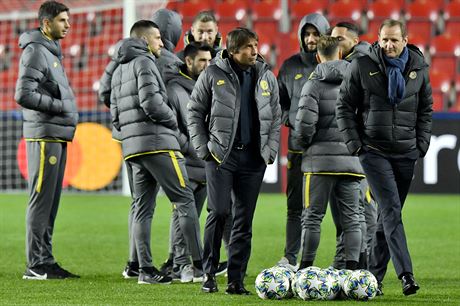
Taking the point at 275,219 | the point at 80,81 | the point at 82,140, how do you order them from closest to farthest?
the point at 275,219 → the point at 82,140 → the point at 80,81

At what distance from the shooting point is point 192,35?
31.8 feet

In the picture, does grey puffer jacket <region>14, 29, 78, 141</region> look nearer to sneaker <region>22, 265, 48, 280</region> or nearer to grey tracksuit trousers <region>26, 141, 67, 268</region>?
grey tracksuit trousers <region>26, 141, 67, 268</region>

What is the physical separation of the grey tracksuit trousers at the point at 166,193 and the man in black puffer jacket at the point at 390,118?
1405 mm

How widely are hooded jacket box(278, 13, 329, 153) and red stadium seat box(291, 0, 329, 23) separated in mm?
11673

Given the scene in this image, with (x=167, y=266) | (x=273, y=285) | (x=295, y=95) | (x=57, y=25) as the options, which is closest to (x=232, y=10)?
(x=295, y=95)

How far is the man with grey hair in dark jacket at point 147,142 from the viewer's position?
27.8ft

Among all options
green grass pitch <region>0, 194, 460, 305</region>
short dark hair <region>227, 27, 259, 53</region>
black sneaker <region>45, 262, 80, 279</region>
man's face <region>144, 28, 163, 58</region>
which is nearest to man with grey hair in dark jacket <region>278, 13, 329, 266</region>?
green grass pitch <region>0, 194, 460, 305</region>

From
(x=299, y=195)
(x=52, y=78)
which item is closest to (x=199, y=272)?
(x=299, y=195)

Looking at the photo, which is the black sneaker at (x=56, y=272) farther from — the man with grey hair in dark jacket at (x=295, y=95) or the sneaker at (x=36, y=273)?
the man with grey hair in dark jacket at (x=295, y=95)

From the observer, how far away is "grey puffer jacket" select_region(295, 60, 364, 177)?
8.42 meters

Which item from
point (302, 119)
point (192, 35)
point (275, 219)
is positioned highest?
point (192, 35)

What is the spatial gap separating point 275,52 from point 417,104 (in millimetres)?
13089

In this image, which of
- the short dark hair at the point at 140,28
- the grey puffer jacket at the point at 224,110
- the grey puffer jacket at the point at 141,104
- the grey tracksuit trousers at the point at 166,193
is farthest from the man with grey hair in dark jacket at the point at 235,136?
the short dark hair at the point at 140,28

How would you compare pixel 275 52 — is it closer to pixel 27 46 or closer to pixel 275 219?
pixel 275 219
